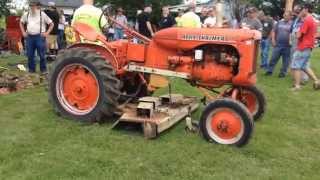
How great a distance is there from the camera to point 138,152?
599 cm

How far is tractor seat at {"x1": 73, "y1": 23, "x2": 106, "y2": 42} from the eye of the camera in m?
7.50

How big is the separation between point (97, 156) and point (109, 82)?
1451 mm

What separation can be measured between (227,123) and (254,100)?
1532 mm

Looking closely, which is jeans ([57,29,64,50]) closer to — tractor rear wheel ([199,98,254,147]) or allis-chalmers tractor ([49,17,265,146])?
allis-chalmers tractor ([49,17,265,146])

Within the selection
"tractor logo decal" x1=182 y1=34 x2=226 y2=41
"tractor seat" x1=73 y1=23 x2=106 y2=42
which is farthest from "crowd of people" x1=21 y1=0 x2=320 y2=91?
"tractor logo decal" x1=182 y1=34 x2=226 y2=41

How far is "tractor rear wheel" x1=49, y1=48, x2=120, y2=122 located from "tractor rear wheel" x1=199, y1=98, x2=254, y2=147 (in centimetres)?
132

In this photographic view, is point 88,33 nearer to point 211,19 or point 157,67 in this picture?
point 157,67

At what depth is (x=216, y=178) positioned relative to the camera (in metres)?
5.29

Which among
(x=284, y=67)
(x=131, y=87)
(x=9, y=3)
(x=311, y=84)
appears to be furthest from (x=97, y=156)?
(x=9, y=3)

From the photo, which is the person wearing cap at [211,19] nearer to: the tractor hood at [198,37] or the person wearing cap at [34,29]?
the person wearing cap at [34,29]

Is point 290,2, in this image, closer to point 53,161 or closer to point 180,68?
point 180,68

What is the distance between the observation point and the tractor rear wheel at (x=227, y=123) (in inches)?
246

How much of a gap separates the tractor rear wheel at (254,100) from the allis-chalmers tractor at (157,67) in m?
0.02

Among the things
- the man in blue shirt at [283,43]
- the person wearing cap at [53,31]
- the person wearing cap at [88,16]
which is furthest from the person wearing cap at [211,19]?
the person wearing cap at [88,16]
